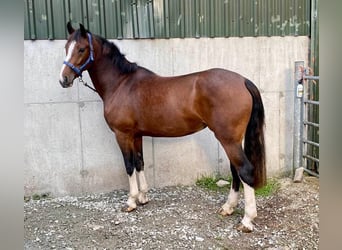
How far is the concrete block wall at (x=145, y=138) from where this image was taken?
141 inches

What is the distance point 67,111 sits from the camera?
3627 mm

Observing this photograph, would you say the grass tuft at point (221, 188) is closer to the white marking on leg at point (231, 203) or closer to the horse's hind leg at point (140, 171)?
the white marking on leg at point (231, 203)

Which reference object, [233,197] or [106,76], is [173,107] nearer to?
[106,76]

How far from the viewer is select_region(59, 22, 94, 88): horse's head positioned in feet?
9.73

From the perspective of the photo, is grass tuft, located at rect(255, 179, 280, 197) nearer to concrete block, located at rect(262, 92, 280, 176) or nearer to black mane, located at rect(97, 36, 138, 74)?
concrete block, located at rect(262, 92, 280, 176)

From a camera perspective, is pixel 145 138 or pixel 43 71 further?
pixel 145 138

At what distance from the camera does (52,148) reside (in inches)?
143

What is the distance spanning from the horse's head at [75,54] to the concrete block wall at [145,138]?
595 mm

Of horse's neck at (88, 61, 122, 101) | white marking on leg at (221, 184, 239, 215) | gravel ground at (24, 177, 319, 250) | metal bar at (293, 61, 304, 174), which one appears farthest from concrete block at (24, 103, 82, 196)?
metal bar at (293, 61, 304, 174)

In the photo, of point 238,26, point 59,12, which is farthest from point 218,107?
point 59,12

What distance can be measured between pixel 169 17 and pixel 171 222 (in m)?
2.10

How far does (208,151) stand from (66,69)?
5.82ft

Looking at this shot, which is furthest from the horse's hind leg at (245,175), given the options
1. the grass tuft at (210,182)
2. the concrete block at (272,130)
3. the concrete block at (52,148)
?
the concrete block at (52,148)

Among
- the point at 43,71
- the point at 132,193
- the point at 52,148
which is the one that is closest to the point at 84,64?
the point at 43,71
